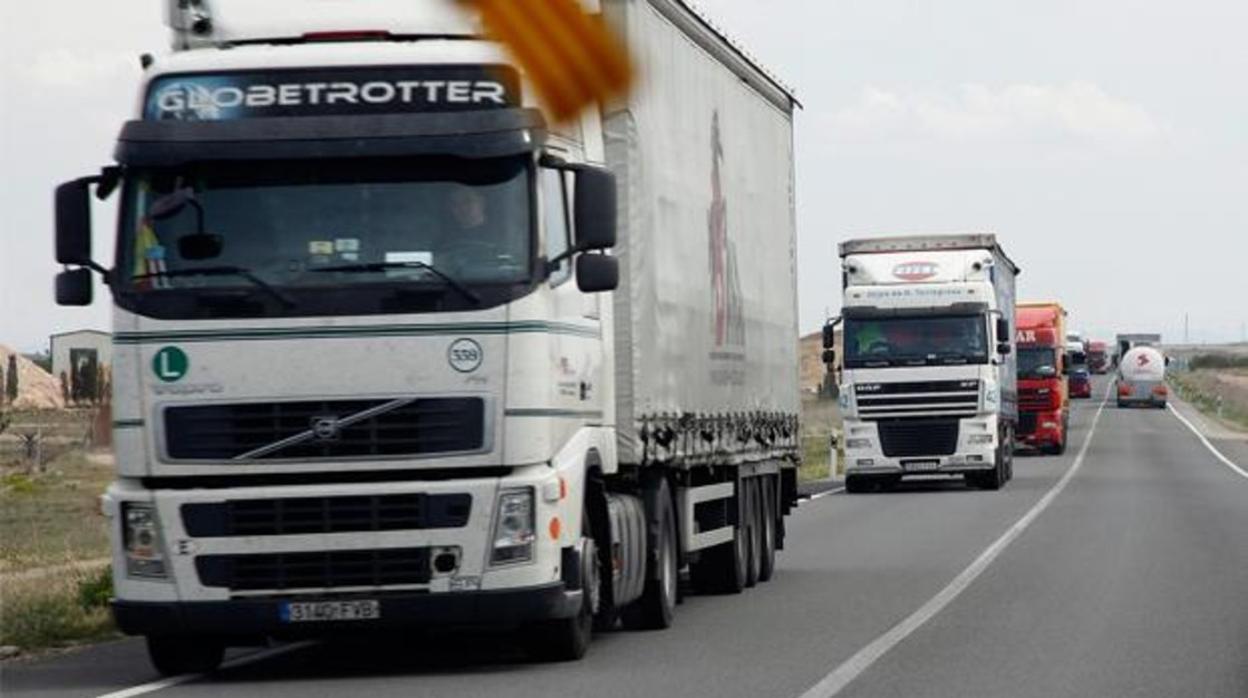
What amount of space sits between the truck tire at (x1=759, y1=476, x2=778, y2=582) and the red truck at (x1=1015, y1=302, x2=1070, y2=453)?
42.6m

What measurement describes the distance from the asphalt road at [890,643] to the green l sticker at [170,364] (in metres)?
1.59

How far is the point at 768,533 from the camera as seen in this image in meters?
22.2

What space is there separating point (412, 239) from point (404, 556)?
63.9 inches

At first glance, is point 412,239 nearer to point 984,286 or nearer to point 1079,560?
point 1079,560

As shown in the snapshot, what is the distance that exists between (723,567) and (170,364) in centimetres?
732

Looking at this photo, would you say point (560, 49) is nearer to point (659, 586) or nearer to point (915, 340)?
point (659, 586)

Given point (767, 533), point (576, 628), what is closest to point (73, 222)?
point (576, 628)

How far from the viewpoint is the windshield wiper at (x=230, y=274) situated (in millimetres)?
14031

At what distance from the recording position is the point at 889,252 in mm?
41469

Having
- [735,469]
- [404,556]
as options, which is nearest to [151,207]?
[404,556]

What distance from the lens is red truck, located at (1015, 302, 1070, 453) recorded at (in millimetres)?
64562

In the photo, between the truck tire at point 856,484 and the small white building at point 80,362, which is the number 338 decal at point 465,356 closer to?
the truck tire at point 856,484

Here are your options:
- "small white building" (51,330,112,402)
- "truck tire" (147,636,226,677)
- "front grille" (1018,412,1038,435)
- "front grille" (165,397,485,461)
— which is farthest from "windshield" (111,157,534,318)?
"small white building" (51,330,112,402)

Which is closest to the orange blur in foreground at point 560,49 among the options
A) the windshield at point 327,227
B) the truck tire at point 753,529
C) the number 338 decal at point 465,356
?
the windshield at point 327,227
